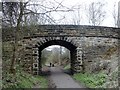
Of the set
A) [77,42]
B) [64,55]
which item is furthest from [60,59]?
[77,42]

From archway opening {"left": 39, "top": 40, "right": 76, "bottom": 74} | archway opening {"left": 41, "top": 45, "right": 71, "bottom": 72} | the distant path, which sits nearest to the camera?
the distant path

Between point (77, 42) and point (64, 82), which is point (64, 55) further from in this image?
point (64, 82)

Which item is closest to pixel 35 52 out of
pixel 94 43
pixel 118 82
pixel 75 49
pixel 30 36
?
pixel 30 36

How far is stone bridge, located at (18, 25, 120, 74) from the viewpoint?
18.4 meters

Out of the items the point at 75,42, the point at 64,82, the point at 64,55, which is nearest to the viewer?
the point at 64,82

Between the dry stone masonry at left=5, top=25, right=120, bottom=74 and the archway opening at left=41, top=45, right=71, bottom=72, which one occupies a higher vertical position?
the dry stone masonry at left=5, top=25, right=120, bottom=74

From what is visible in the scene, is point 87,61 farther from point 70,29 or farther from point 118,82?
point 118,82

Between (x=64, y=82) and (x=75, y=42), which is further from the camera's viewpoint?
(x=75, y=42)

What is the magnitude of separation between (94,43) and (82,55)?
4.47ft

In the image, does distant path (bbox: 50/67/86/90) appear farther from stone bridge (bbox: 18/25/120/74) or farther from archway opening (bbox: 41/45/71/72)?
archway opening (bbox: 41/45/71/72)

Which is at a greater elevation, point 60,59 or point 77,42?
point 77,42

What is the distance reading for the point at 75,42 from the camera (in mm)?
18859

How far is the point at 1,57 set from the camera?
48.3ft

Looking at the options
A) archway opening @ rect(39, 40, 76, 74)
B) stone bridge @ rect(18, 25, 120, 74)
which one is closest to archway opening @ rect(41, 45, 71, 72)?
archway opening @ rect(39, 40, 76, 74)
